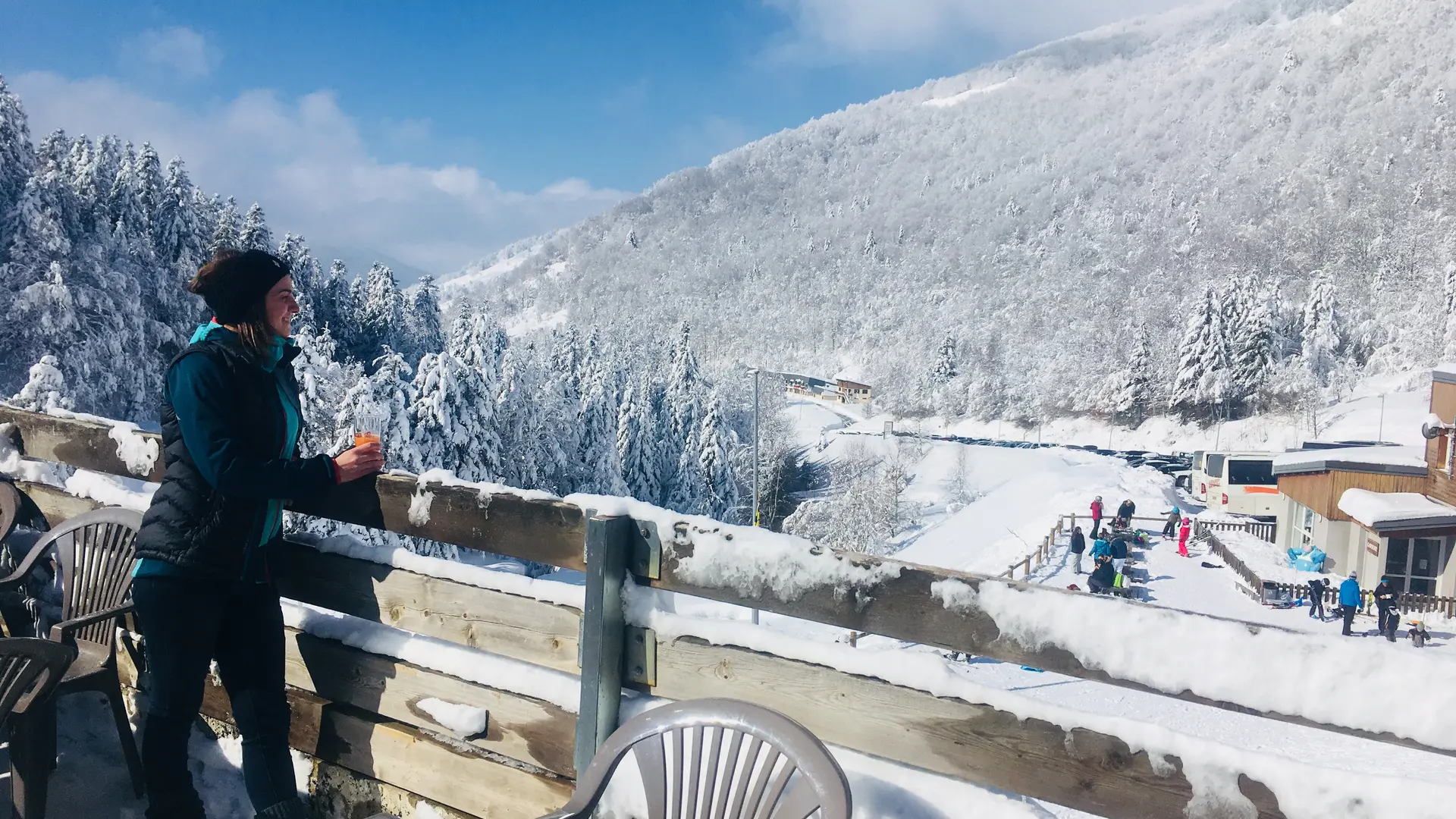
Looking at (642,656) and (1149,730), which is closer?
(1149,730)

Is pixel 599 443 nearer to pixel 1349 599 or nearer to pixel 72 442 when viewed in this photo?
pixel 1349 599

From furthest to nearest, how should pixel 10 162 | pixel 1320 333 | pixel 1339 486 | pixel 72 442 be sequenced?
pixel 1320 333 < pixel 10 162 < pixel 1339 486 < pixel 72 442

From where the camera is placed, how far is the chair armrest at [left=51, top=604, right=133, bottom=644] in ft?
9.71

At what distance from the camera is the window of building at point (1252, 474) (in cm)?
3428

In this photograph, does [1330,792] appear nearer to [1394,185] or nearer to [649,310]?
[649,310]

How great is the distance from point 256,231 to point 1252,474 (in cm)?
4672

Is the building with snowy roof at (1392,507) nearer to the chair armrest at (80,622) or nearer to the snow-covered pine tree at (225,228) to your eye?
the chair armrest at (80,622)

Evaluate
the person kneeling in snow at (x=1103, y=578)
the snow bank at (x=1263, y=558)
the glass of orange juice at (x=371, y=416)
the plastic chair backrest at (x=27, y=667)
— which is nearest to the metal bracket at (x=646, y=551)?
the plastic chair backrest at (x=27, y=667)

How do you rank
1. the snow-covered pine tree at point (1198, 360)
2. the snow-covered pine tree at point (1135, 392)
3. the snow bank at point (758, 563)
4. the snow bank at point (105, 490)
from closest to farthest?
the snow bank at point (758, 563)
the snow bank at point (105, 490)
the snow-covered pine tree at point (1198, 360)
the snow-covered pine tree at point (1135, 392)

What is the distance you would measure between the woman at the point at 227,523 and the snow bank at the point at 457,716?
512 mm

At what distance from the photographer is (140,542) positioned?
2586mm

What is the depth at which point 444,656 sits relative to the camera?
281cm

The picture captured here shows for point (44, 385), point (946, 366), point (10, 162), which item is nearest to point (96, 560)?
point (44, 385)

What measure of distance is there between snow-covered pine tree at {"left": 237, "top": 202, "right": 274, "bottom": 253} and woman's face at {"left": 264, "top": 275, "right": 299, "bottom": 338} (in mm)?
40830
